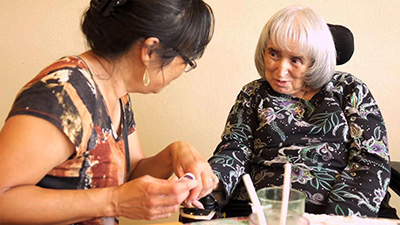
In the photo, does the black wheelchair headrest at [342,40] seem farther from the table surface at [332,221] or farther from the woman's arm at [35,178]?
the woman's arm at [35,178]

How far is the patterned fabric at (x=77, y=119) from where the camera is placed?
41.2 inches

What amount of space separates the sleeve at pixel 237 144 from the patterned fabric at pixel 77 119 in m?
0.45

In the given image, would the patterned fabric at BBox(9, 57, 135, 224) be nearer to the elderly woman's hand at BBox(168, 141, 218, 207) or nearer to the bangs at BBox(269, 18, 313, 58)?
the elderly woman's hand at BBox(168, 141, 218, 207)

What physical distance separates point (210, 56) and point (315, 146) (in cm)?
96

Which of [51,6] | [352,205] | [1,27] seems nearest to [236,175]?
[352,205]

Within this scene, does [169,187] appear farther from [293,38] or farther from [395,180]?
[395,180]

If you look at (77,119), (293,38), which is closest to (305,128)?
(293,38)

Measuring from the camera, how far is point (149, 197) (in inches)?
42.9

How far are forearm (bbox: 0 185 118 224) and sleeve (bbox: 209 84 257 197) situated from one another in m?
0.57

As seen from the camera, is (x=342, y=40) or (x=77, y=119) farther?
(x=342, y=40)

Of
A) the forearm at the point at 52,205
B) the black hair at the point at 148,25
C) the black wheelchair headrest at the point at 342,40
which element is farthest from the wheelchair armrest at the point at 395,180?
the forearm at the point at 52,205

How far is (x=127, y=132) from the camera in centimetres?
143

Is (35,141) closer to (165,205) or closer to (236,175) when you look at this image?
(165,205)

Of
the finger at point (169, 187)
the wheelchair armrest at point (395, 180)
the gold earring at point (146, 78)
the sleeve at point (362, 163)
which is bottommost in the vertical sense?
the wheelchair armrest at point (395, 180)
